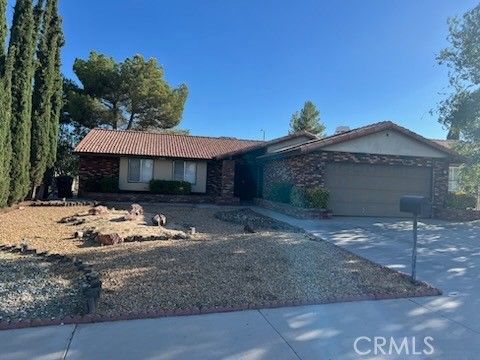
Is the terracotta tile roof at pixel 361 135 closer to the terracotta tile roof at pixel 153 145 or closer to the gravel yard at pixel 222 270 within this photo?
the gravel yard at pixel 222 270

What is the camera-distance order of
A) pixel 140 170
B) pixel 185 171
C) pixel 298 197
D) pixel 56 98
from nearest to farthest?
pixel 298 197, pixel 56 98, pixel 140 170, pixel 185 171

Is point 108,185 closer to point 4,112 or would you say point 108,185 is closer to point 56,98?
point 56,98

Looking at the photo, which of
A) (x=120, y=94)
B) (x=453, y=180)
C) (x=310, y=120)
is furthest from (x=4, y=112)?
(x=310, y=120)

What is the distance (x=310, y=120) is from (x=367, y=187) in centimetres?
2995

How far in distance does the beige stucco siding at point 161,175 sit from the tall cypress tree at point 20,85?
5484mm

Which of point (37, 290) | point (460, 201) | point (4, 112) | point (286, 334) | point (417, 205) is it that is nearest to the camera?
point (286, 334)

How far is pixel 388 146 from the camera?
15.7 meters

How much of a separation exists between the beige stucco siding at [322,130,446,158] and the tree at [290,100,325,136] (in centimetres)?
2825

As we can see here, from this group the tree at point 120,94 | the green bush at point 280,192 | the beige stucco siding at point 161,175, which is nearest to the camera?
the green bush at point 280,192

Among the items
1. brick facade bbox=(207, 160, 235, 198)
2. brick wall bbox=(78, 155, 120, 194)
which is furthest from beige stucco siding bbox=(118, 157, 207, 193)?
brick wall bbox=(78, 155, 120, 194)

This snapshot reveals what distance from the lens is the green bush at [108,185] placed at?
20.1m

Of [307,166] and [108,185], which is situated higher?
[307,166]

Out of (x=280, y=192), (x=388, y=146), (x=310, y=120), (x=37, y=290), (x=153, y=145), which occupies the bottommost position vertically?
(x=37, y=290)

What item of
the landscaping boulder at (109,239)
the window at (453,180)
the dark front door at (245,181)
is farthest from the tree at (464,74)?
the landscaping boulder at (109,239)
